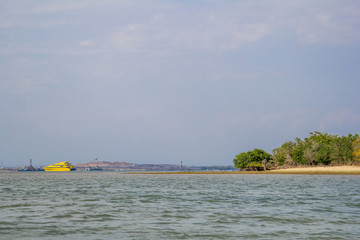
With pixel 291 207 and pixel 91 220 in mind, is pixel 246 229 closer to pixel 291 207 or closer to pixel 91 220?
pixel 91 220

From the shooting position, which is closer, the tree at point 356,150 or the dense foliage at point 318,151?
the tree at point 356,150

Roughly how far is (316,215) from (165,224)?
A: 1125 centimetres

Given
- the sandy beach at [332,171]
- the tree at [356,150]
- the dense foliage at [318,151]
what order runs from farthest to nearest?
the dense foliage at [318,151]
the tree at [356,150]
the sandy beach at [332,171]

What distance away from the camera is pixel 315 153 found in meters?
172

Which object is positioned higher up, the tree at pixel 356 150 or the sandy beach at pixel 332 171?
the tree at pixel 356 150

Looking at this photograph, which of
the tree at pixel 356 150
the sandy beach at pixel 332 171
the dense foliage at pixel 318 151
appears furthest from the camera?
the dense foliage at pixel 318 151

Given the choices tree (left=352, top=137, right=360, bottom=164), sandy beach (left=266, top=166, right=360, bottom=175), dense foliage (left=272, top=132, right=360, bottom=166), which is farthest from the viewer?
dense foliage (left=272, top=132, right=360, bottom=166)

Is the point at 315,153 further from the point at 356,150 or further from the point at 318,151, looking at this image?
the point at 356,150

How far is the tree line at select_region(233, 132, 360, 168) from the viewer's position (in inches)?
6393

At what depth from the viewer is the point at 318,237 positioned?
69.3ft

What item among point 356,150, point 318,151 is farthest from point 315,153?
point 356,150

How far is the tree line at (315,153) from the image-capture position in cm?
16238

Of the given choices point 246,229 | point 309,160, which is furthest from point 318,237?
point 309,160

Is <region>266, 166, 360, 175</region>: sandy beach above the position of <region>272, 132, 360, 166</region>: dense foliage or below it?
below
